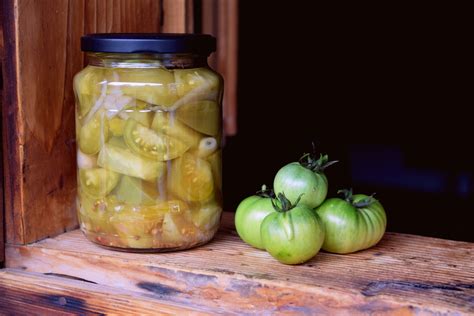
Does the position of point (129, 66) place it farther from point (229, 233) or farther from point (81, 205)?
point (229, 233)

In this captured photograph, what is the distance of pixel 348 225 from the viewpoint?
1207 mm

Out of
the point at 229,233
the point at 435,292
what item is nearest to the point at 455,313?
the point at 435,292

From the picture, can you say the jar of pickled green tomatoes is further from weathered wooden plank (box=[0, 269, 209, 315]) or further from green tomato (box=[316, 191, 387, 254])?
green tomato (box=[316, 191, 387, 254])

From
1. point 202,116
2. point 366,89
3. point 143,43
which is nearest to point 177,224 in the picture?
point 202,116

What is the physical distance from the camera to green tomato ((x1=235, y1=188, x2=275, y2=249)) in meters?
1.23

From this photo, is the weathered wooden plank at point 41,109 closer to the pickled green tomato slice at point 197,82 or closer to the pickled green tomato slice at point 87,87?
the pickled green tomato slice at point 87,87

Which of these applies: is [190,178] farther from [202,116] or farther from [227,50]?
[227,50]

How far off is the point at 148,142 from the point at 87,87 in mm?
143

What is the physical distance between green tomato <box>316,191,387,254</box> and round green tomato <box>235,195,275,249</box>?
0.09m

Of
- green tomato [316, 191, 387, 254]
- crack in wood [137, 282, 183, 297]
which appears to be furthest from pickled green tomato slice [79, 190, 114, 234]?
green tomato [316, 191, 387, 254]

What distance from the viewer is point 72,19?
1.30 metres

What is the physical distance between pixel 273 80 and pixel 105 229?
3.23 m

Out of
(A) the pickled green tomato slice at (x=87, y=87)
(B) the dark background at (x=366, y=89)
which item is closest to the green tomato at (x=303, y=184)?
(A) the pickled green tomato slice at (x=87, y=87)

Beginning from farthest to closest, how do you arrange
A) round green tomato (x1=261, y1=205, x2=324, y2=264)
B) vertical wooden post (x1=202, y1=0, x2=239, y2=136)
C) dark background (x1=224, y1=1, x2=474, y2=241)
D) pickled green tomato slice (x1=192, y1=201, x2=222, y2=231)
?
dark background (x1=224, y1=1, x2=474, y2=241), vertical wooden post (x1=202, y1=0, x2=239, y2=136), pickled green tomato slice (x1=192, y1=201, x2=222, y2=231), round green tomato (x1=261, y1=205, x2=324, y2=264)
